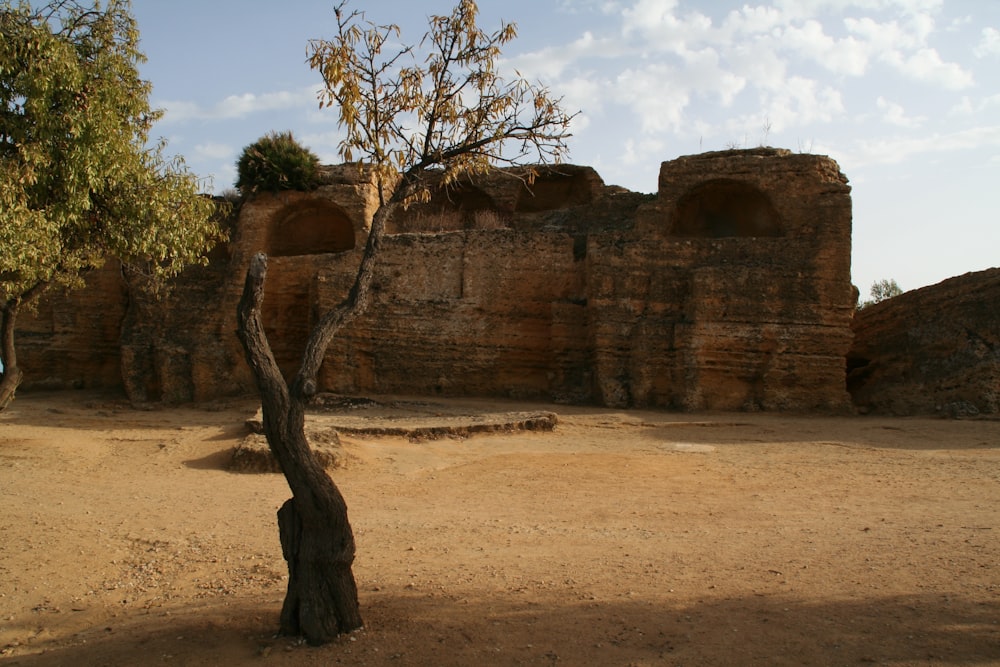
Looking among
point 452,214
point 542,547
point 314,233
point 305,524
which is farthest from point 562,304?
point 305,524

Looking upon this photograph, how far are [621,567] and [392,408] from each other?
817 cm

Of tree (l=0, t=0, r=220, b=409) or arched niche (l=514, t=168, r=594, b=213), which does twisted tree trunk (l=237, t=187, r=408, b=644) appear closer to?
tree (l=0, t=0, r=220, b=409)

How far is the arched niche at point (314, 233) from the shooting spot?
1902 centimetres

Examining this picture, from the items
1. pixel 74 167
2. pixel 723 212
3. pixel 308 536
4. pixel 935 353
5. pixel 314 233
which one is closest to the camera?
pixel 308 536

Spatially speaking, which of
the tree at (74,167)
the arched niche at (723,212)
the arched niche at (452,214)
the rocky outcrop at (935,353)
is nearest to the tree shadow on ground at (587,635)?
the tree at (74,167)

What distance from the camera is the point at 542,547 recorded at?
6992 millimetres

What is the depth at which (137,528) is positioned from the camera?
7758 mm

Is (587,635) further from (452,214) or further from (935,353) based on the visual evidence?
(452,214)

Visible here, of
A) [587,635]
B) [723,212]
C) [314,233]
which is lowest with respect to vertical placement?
[587,635]

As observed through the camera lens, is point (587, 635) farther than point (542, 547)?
No

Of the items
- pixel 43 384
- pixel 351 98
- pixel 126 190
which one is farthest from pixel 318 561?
pixel 43 384

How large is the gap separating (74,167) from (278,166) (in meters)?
9.51

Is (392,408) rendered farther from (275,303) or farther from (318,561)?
(318,561)

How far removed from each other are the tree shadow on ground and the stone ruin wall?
906cm
